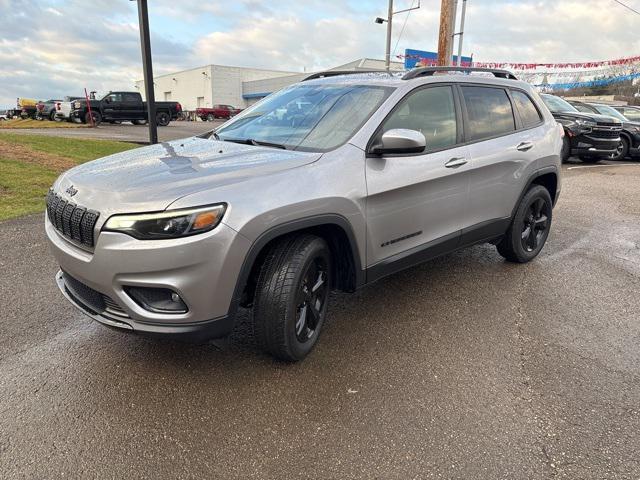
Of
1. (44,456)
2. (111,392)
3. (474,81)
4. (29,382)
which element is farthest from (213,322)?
(474,81)

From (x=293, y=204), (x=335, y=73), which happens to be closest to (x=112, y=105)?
(x=335, y=73)

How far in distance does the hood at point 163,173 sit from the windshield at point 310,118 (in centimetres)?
23

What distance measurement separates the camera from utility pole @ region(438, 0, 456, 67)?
42.5 ft

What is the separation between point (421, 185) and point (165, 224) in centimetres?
189

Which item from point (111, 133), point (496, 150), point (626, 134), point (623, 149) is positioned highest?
point (496, 150)

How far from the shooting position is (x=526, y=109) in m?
4.88

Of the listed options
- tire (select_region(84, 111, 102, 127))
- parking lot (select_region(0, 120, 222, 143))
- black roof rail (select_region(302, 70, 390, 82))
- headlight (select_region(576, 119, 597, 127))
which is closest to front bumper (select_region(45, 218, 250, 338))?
black roof rail (select_region(302, 70, 390, 82))

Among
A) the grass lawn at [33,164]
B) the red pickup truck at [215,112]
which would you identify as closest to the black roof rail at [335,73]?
the grass lawn at [33,164]

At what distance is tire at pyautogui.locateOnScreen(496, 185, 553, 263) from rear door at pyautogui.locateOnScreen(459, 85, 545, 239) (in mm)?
179

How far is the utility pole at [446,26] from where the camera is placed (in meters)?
13.0

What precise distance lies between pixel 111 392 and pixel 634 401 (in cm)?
299

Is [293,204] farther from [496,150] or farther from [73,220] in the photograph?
[496,150]

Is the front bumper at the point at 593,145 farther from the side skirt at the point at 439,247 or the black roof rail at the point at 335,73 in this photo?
the black roof rail at the point at 335,73

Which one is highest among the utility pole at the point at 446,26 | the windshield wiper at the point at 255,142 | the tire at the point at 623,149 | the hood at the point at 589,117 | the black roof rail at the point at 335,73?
the utility pole at the point at 446,26
